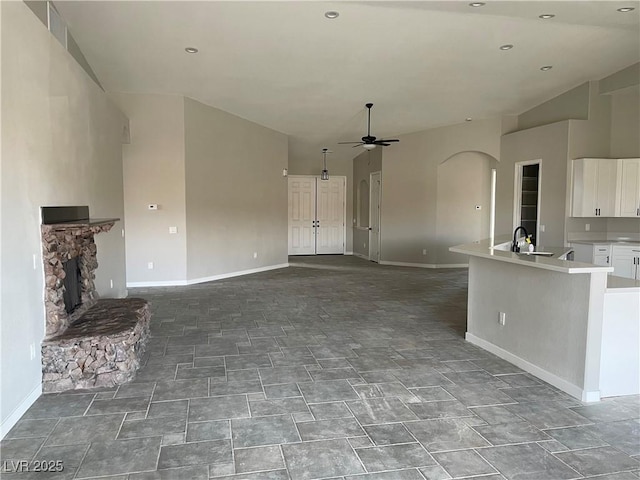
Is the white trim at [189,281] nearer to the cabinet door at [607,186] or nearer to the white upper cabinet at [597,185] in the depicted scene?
the white upper cabinet at [597,185]

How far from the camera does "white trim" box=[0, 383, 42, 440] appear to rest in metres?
2.63

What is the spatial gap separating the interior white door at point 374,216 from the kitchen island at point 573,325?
7.19 meters

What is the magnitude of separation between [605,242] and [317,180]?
7.72 metres

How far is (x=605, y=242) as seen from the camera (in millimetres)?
6934

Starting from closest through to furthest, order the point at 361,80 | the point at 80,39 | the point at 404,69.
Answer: the point at 80,39 < the point at 404,69 < the point at 361,80

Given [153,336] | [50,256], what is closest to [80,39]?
[50,256]

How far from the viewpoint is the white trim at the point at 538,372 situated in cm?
313

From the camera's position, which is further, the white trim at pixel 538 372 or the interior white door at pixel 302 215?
the interior white door at pixel 302 215

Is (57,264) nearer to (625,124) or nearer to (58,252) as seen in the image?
(58,252)

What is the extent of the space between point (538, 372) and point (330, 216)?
386 inches

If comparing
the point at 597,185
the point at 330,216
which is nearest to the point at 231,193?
the point at 330,216

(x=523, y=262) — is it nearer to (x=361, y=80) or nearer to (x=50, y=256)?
(x=50, y=256)

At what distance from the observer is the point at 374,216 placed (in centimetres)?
1140

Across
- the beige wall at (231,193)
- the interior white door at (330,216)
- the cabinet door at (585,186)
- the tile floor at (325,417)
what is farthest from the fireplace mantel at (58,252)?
the interior white door at (330,216)
